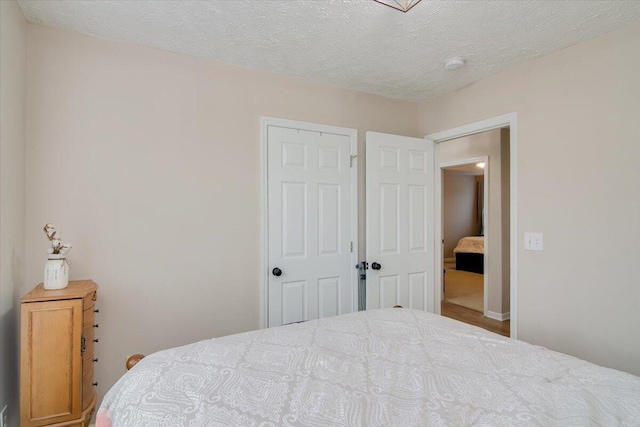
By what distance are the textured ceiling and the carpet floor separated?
11.6 feet

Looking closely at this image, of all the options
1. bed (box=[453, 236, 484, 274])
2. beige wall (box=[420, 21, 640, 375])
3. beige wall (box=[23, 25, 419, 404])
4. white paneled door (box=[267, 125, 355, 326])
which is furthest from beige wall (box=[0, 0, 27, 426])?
bed (box=[453, 236, 484, 274])

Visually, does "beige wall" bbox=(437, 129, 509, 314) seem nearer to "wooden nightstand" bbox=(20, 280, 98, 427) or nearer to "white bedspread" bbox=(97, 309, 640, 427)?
"white bedspread" bbox=(97, 309, 640, 427)

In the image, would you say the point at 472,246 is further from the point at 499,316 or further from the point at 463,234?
the point at 499,316

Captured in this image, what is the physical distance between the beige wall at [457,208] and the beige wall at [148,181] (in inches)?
287

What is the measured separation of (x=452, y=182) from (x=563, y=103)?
7.22 m

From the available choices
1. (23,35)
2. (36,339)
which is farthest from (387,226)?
(23,35)

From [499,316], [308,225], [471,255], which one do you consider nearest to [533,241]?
[308,225]

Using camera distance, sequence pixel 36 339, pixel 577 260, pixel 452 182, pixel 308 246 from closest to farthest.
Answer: pixel 36 339 < pixel 577 260 < pixel 308 246 < pixel 452 182

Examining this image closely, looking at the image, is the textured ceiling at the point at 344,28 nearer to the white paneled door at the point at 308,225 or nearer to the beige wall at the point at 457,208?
the white paneled door at the point at 308,225

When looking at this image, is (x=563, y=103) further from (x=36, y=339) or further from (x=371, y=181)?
(x=36, y=339)

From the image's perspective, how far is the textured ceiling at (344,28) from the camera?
178 cm

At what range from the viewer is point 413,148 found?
3.12 metres

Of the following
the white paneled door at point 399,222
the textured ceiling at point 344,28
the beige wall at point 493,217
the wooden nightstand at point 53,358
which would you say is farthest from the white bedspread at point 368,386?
the beige wall at point 493,217

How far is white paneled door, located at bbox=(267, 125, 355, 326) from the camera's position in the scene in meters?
2.63
